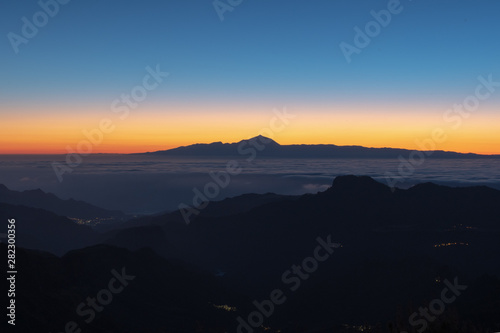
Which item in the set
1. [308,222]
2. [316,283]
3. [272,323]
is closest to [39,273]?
[272,323]

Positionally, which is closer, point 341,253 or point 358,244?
point 341,253

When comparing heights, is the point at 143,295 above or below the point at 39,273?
below

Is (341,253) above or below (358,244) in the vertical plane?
below

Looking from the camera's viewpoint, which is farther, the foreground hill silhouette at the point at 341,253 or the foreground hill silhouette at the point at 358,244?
the foreground hill silhouette at the point at 358,244

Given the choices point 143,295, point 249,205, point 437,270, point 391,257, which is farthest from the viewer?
point 249,205

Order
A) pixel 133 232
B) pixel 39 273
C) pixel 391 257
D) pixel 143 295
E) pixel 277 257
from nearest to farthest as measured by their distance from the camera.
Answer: pixel 39 273 → pixel 143 295 → pixel 391 257 → pixel 277 257 → pixel 133 232

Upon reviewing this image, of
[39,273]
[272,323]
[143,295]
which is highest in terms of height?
[39,273]

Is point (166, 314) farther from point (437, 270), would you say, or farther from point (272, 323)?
point (437, 270)

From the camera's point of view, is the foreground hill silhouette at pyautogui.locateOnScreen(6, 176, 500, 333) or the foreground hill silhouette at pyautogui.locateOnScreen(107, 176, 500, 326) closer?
the foreground hill silhouette at pyautogui.locateOnScreen(6, 176, 500, 333)

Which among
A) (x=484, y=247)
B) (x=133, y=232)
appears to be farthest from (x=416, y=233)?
(x=133, y=232)

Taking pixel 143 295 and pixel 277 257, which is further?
pixel 277 257
